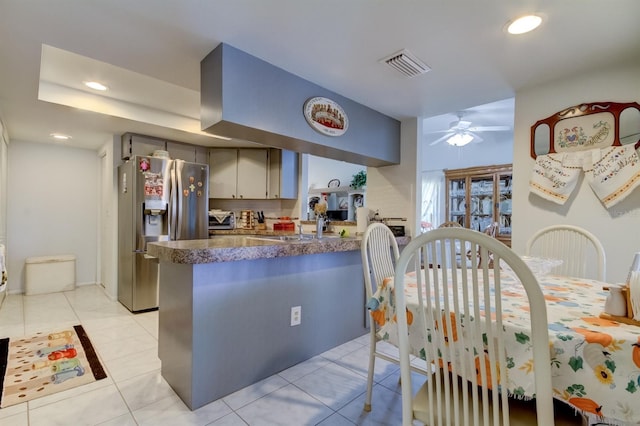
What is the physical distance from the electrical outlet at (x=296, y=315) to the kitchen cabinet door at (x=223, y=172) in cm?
278

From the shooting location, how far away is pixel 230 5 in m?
1.51

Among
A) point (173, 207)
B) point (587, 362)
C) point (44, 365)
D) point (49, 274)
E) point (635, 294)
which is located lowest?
point (44, 365)

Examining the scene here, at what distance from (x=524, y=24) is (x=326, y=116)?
1.36 meters

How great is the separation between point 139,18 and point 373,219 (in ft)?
8.48

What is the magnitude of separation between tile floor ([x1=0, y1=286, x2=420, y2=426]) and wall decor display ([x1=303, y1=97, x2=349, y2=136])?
177 cm

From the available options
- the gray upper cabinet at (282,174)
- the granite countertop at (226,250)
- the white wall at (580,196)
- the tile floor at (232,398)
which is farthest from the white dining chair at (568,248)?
the gray upper cabinet at (282,174)

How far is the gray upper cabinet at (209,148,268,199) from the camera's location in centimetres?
452

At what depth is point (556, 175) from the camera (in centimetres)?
228

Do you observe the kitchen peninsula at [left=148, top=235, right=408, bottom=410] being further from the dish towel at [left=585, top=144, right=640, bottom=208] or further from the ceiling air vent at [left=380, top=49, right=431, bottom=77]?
the dish towel at [left=585, top=144, right=640, bottom=208]

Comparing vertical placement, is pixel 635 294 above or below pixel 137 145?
below

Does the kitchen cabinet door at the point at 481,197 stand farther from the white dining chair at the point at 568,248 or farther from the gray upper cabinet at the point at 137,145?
the gray upper cabinet at the point at 137,145

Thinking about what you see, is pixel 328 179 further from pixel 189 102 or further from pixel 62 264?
pixel 62 264

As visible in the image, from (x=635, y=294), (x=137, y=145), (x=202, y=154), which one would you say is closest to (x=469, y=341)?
(x=635, y=294)

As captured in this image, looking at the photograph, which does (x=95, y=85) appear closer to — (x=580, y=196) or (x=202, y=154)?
(x=202, y=154)
